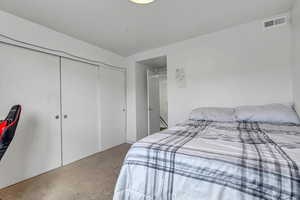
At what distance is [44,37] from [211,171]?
9.24ft

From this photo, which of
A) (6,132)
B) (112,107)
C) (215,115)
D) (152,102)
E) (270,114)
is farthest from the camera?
(152,102)

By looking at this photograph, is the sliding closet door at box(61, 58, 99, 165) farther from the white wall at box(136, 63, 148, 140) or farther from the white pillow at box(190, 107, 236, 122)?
the white pillow at box(190, 107, 236, 122)

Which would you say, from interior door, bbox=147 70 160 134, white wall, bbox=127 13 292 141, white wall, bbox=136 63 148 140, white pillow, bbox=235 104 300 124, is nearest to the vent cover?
white wall, bbox=127 13 292 141

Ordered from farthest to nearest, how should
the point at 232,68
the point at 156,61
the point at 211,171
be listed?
the point at 156,61
the point at 232,68
the point at 211,171

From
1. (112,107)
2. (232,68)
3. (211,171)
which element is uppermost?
(232,68)

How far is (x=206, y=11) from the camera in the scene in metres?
1.93

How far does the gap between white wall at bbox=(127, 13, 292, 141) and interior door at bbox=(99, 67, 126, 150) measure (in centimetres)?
132

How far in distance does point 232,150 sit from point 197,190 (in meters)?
0.34

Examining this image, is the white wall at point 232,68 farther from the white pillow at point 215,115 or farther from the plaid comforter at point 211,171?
the plaid comforter at point 211,171

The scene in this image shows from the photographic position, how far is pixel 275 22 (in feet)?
6.81

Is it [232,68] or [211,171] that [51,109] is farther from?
[232,68]

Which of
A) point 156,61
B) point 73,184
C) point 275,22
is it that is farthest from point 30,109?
point 275,22

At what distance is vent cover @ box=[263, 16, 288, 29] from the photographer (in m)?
2.02

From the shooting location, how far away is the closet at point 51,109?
1862mm
